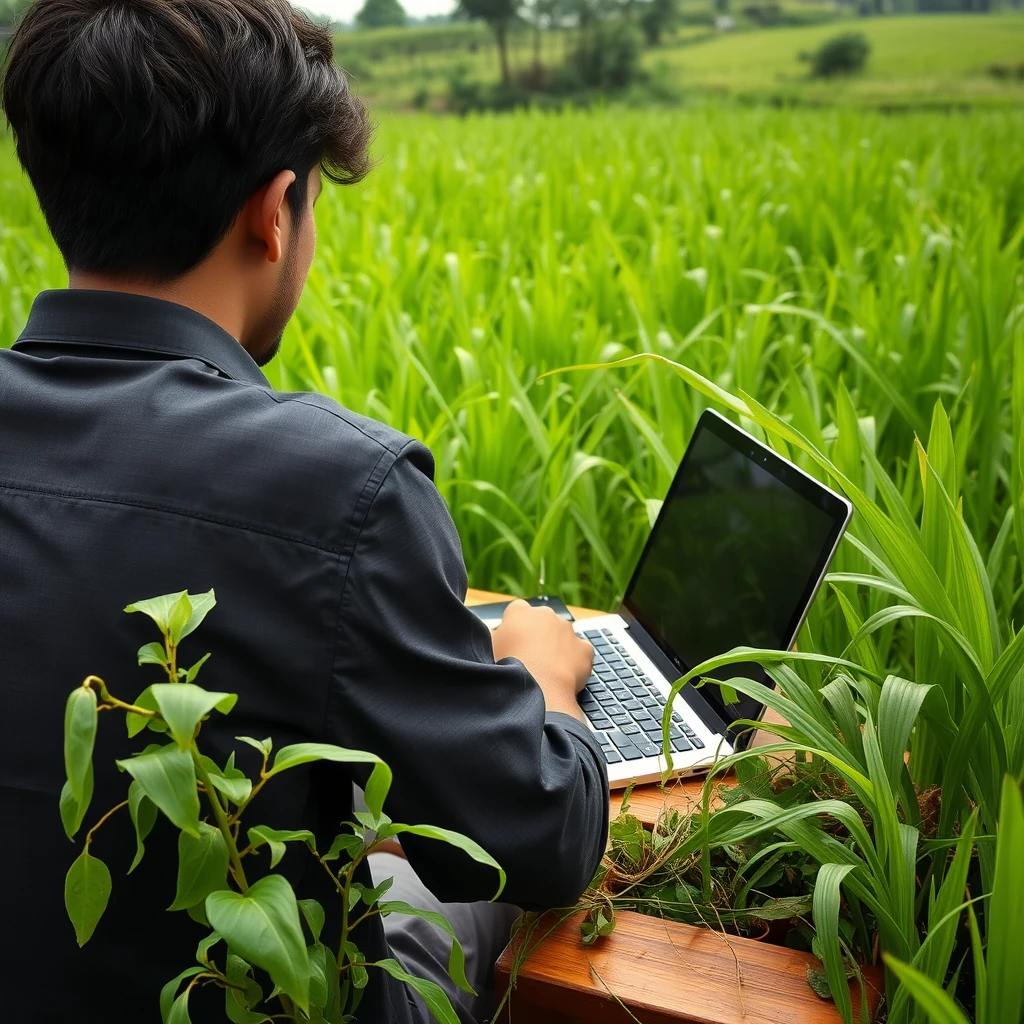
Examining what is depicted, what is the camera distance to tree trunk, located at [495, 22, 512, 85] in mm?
20672

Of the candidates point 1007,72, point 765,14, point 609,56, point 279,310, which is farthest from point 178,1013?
point 765,14

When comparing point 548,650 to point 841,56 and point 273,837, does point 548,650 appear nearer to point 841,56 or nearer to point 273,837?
point 273,837

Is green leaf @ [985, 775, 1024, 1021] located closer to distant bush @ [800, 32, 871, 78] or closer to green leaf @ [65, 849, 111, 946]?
green leaf @ [65, 849, 111, 946]

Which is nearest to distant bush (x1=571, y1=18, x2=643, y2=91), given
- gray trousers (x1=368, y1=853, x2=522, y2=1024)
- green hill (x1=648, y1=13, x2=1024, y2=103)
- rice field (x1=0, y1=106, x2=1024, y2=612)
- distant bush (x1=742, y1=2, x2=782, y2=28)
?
green hill (x1=648, y1=13, x2=1024, y2=103)

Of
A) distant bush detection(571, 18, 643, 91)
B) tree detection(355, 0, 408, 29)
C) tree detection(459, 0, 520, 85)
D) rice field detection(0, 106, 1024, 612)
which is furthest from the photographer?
distant bush detection(571, 18, 643, 91)

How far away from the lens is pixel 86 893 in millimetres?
494

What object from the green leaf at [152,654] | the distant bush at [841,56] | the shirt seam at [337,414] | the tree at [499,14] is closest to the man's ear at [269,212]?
the shirt seam at [337,414]

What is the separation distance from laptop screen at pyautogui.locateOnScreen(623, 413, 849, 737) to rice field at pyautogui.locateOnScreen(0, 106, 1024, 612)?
0.74 feet

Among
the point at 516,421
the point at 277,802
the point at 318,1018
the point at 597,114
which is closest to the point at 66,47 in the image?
the point at 277,802

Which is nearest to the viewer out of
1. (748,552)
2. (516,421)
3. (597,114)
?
(748,552)

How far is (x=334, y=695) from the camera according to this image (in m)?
0.58

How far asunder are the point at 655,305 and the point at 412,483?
1.85 metres

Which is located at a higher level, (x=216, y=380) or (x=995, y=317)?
(x=216, y=380)

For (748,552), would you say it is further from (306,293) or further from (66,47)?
(306,293)
